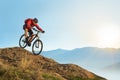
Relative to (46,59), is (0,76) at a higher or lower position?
lower

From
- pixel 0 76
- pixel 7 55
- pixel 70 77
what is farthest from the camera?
pixel 7 55

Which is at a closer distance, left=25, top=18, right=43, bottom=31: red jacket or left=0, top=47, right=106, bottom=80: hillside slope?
left=0, top=47, right=106, bottom=80: hillside slope

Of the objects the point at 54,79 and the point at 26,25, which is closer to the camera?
the point at 54,79

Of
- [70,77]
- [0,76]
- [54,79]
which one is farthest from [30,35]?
[0,76]

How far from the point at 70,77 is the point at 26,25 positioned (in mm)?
5831

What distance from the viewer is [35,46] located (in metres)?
30.3

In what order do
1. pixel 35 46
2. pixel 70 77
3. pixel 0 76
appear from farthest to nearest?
pixel 35 46
pixel 70 77
pixel 0 76

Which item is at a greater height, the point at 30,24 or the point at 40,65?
the point at 30,24

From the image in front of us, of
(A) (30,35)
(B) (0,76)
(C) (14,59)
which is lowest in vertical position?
(B) (0,76)

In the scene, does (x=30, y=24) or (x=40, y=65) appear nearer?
(x=40, y=65)

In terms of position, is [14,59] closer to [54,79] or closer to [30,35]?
[30,35]

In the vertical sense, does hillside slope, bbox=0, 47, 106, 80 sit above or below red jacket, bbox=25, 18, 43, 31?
below

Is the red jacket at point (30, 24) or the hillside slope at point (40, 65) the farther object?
the red jacket at point (30, 24)

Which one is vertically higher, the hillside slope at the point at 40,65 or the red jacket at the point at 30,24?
the red jacket at the point at 30,24
